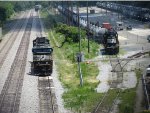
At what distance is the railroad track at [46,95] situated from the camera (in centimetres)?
2872

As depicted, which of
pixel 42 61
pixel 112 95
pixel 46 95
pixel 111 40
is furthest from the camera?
pixel 111 40

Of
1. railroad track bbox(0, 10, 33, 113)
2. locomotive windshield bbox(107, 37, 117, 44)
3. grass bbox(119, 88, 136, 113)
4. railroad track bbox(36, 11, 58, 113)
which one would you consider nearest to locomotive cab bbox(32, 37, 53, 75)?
railroad track bbox(36, 11, 58, 113)

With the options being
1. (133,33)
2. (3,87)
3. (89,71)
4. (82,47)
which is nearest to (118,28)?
(133,33)

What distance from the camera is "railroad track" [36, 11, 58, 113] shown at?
28.7m

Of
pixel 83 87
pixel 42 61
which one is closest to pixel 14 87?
pixel 42 61

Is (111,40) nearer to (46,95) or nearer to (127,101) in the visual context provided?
(46,95)

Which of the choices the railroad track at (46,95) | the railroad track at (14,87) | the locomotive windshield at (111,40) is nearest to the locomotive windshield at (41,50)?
the railroad track at (14,87)

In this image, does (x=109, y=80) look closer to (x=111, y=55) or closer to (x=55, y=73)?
(x=55, y=73)

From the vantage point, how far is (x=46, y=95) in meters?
32.5

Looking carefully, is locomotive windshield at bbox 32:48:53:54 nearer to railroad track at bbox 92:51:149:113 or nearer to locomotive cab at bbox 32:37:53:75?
locomotive cab at bbox 32:37:53:75

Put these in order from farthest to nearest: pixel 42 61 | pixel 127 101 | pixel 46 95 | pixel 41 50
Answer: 1. pixel 41 50
2. pixel 42 61
3. pixel 46 95
4. pixel 127 101

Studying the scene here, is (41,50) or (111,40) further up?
(41,50)

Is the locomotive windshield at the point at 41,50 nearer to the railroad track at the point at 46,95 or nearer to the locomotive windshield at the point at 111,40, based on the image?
the railroad track at the point at 46,95

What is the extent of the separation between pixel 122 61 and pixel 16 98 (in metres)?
17.4
